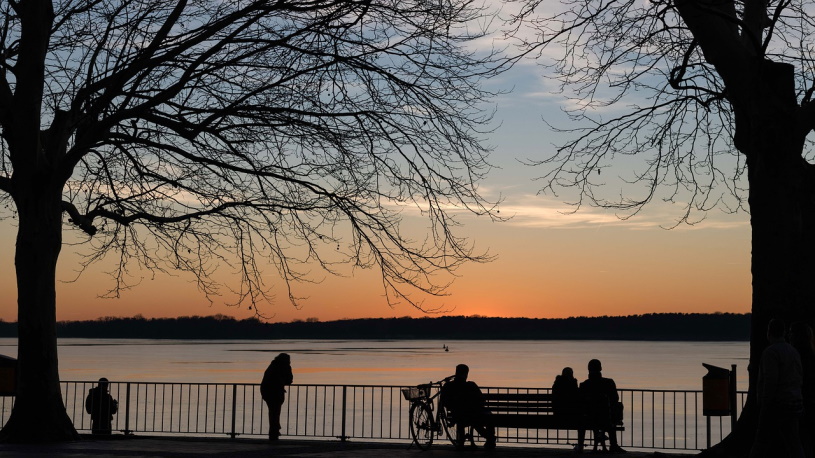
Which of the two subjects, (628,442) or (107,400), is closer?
(107,400)

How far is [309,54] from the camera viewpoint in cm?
1666

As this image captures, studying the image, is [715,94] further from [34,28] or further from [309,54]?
[34,28]

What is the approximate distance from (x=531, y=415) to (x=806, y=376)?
4.41 metres

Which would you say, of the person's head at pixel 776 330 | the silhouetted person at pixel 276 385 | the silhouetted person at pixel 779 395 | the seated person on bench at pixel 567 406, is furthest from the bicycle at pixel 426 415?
the person's head at pixel 776 330

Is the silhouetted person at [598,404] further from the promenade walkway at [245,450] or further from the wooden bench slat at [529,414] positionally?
the promenade walkway at [245,450]

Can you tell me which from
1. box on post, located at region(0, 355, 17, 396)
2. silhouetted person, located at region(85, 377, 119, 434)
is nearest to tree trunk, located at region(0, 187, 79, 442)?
box on post, located at region(0, 355, 17, 396)

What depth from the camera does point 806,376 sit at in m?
12.7

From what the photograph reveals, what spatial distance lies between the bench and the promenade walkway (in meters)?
0.44

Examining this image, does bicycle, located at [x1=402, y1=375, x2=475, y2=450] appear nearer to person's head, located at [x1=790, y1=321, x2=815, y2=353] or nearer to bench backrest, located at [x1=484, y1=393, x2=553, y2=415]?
bench backrest, located at [x1=484, y1=393, x2=553, y2=415]

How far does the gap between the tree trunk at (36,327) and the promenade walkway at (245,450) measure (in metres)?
0.55

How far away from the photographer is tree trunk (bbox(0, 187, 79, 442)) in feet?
56.4

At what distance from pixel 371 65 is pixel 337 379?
225 ft

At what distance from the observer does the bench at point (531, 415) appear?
51.3ft

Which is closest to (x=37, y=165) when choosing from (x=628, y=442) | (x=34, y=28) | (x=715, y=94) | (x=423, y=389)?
(x=34, y=28)
